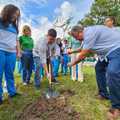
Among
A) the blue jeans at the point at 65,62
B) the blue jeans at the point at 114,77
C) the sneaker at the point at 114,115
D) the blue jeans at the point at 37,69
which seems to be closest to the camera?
the blue jeans at the point at 114,77

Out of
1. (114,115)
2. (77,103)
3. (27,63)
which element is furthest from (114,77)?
(27,63)

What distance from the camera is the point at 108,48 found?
641 centimetres

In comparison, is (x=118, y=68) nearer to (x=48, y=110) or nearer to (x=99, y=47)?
(x=99, y=47)

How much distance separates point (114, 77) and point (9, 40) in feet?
7.82

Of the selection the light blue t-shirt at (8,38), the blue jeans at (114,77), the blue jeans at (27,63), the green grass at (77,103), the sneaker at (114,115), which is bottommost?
the sneaker at (114,115)

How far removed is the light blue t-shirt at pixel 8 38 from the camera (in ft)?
23.5

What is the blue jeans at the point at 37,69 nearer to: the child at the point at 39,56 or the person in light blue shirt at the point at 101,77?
the child at the point at 39,56

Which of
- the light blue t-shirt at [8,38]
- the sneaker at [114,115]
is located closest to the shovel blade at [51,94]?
the light blue t-shirt at [8,38]

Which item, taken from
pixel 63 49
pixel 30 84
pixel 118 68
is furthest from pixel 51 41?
pixel 63 49

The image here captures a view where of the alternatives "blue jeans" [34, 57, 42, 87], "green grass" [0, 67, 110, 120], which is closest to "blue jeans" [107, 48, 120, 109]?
"green grass" [0, 67, 110, 120]

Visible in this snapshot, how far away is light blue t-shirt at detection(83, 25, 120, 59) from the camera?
6.30m

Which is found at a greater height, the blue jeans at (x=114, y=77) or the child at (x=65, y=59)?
the child at (x=65, y=59)

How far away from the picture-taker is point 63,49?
13281 millimetres

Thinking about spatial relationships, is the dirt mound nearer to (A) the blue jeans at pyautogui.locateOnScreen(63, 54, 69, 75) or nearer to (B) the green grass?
(B) the green grass
